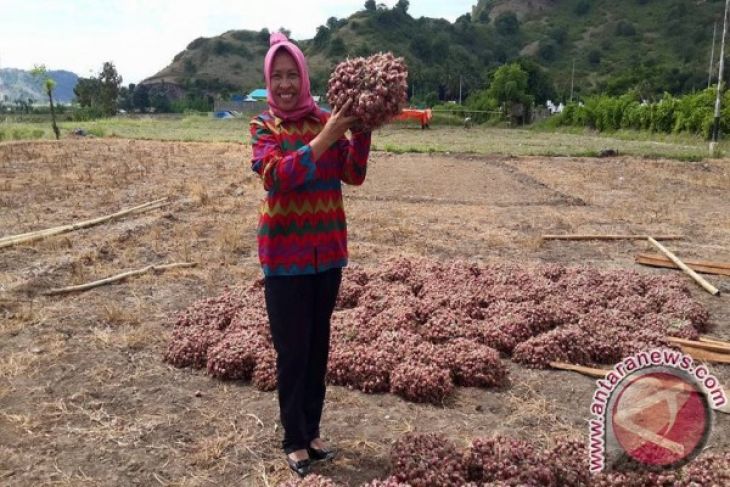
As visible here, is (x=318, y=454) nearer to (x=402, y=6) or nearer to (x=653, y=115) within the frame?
(x=653, y=115)

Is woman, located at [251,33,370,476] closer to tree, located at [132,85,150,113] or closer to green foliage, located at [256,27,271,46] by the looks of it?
tree, located at [132,85,150,113]

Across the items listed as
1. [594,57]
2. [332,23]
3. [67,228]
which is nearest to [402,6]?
[332,23]

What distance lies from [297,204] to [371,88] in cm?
71

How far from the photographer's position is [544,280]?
7039mm

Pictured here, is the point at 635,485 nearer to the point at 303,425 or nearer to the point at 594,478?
the point at 594,478

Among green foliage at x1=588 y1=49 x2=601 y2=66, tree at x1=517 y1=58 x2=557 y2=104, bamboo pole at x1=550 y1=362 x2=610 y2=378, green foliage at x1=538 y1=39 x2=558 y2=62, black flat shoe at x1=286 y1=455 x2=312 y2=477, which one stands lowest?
bamboo pole at x1=550 y1=362 x2=610 y2=378

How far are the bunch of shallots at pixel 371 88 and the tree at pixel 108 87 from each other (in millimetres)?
90391

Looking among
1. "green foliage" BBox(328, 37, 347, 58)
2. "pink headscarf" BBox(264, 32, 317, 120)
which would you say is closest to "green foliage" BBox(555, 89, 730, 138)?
"pink headscarf" BBox(264, 32, 317, 120)

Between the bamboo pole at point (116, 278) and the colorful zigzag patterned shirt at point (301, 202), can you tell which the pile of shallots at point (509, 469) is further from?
the bamboo pole at point (116, 278)

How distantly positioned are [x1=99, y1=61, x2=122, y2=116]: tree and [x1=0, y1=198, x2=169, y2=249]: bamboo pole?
8090 centimetres

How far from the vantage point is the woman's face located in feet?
10.6

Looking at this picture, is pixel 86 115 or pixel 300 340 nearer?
pixel 300 340

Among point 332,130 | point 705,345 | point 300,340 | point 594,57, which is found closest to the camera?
point 332,130

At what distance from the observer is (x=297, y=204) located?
337 cm
